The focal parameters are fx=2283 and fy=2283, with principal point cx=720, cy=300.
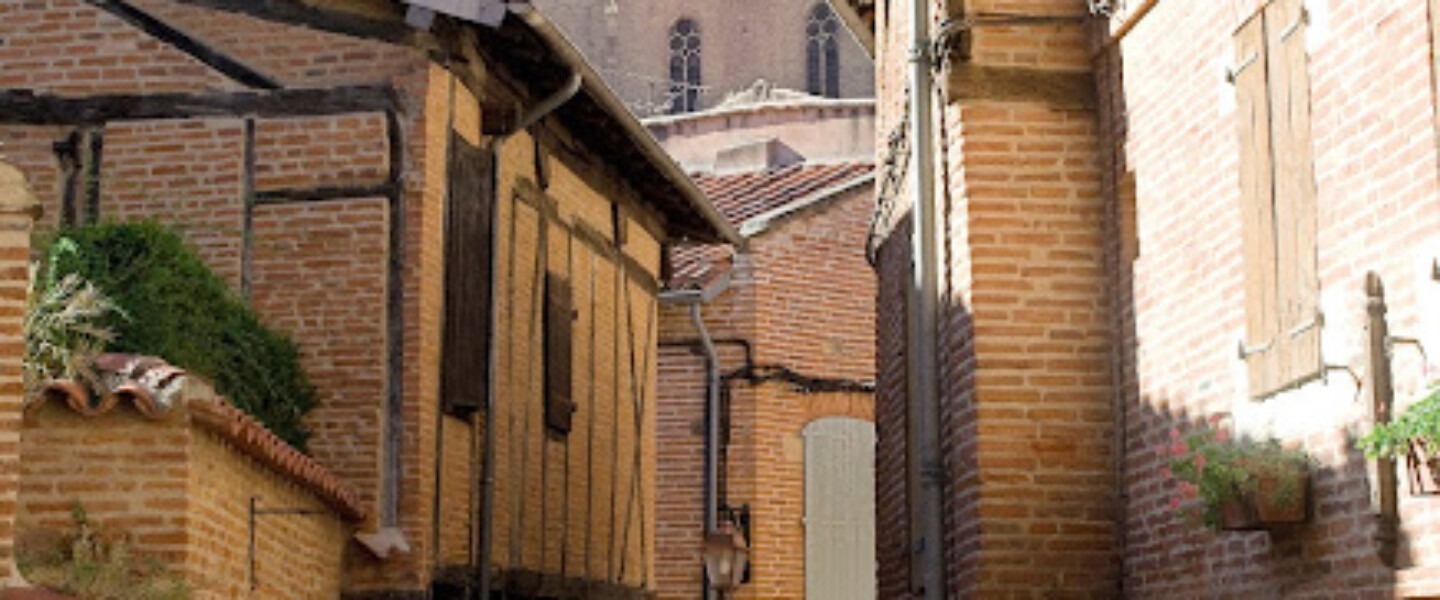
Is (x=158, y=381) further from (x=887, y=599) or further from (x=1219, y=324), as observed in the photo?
(x=887, y=599)

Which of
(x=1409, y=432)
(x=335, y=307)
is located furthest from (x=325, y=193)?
(x=1409, y=432)

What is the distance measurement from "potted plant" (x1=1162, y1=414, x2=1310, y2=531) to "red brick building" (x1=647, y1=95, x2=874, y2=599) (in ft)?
43.8

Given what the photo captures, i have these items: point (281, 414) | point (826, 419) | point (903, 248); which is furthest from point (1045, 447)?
point (826, 419)

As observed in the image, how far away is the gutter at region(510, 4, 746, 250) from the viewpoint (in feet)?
42.9

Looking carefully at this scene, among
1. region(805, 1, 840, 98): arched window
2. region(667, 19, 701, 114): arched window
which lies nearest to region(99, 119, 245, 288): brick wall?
region(805, 1, 840, 98): arched window

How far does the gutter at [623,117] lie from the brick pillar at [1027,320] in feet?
11.4

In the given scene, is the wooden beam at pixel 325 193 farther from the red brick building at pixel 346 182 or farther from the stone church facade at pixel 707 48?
the stone church facade at pixel 707 48

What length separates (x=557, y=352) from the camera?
15383mm

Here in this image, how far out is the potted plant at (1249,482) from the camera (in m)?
7.51

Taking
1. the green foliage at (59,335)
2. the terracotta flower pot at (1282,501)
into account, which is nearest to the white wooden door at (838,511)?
the green foliage at (59,335)

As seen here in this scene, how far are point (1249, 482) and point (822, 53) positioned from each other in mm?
36494

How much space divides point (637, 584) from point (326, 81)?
20.5 ft

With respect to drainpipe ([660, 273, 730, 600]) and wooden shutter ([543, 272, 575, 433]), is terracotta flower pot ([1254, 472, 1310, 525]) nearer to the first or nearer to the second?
wooden shutter ([543, 272, 575, 433])

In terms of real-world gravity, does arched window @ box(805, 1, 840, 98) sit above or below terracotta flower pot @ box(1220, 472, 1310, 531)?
above
